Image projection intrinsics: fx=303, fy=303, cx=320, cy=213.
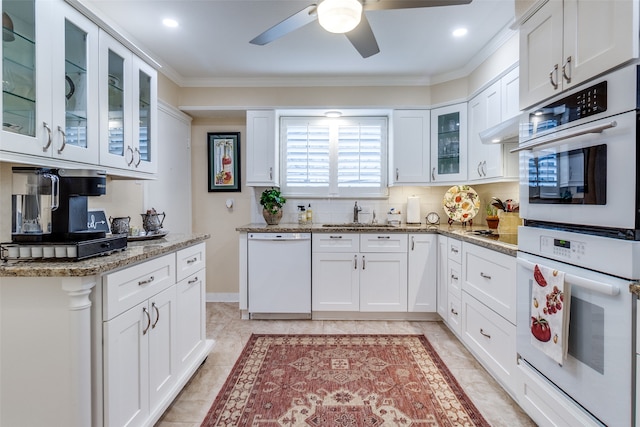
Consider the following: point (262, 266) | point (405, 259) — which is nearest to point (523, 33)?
point (405, 259)

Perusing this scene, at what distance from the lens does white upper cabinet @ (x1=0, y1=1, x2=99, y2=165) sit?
4.18 ft

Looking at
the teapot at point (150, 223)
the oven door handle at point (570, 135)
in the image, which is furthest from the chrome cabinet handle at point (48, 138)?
the oven door handle at point (570, 135)

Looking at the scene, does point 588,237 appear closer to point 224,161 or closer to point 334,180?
point 334,180

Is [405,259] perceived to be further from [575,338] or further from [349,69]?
[349,69]

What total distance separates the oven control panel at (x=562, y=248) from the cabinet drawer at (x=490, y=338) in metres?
0.58

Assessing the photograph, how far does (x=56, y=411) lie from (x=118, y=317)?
0.37 meters

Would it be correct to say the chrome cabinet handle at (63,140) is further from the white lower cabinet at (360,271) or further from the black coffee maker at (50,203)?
the white lower cabinet at (360,271)

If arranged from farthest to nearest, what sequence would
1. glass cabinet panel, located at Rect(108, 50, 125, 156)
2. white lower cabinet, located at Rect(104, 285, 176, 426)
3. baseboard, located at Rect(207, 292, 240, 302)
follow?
baseboard, located at Rect(207, 292, 240, 302) < glass cabinet panel, located at Rect(108, 50, 125, 156) < white lower cabinet, located at Rect(104, 285, 176, 426)

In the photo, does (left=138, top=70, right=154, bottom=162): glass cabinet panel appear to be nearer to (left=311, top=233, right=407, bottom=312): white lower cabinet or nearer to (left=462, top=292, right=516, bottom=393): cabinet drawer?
(left=311, top=233, right=407, bottom=312): white lower cabinet

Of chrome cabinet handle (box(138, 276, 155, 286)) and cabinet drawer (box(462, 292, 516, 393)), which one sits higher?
chrome cabinet handle (box(138, 276, 155, 286))

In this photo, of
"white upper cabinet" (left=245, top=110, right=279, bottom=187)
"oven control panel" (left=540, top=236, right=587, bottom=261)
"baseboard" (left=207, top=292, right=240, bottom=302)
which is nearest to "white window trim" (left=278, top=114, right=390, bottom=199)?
"white upper cabinet" (left=245, top=110, right=279, bottom=187)

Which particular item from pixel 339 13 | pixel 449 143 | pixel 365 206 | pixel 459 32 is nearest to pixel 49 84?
pixel 339 13

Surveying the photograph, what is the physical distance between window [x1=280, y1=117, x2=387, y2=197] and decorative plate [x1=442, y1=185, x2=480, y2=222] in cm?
83

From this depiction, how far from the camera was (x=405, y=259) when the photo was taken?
3070mm
